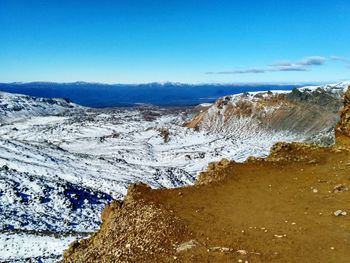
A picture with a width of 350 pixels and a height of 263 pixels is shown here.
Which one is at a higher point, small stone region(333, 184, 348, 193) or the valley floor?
small stone region(333, 184, 348, 193)

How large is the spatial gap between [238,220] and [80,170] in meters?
57.9

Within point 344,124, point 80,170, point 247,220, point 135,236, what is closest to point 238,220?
point 247,220

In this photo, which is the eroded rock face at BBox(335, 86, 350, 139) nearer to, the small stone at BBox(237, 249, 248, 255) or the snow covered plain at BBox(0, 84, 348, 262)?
the small stone at BBox(237, 249, 248, 255)

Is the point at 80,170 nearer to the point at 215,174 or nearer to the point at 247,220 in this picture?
the point at 215,174

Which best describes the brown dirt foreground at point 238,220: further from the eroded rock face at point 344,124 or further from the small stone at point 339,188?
the eroded rock face at point 344,124

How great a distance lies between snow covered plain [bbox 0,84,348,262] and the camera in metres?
37.8

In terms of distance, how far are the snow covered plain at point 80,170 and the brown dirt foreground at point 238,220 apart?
16.6m

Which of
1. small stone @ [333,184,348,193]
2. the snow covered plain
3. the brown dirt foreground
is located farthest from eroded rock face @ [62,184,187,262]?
the snow covered plain

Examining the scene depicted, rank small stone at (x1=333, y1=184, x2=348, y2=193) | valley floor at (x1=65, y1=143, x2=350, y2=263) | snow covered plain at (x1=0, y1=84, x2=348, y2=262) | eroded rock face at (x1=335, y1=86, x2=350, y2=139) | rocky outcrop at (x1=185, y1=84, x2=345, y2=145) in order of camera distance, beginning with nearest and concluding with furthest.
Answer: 1. valley floor at (x1=65, y1=143, x2=350, y2=263)
2. small stone at (x1=333, y1=184, x2=348, y2=193)
3. eroded rock face at (x1=335, y1=86, x2=350, y2=139)
4. snow covered plain at (x1=0, y1=84, x2=348, y2=262)
5. rocky outcrop at (x1=185, y1=84, x2=345, y2=145)

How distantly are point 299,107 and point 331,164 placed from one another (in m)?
104

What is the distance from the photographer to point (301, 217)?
14.6 meters

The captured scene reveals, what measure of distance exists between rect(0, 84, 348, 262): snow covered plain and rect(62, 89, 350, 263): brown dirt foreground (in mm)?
16593

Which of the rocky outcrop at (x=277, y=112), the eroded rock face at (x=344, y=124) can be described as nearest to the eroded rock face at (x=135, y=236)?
the eroded rock face at (x=344, y=124)

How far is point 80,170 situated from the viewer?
6962 centimetres
